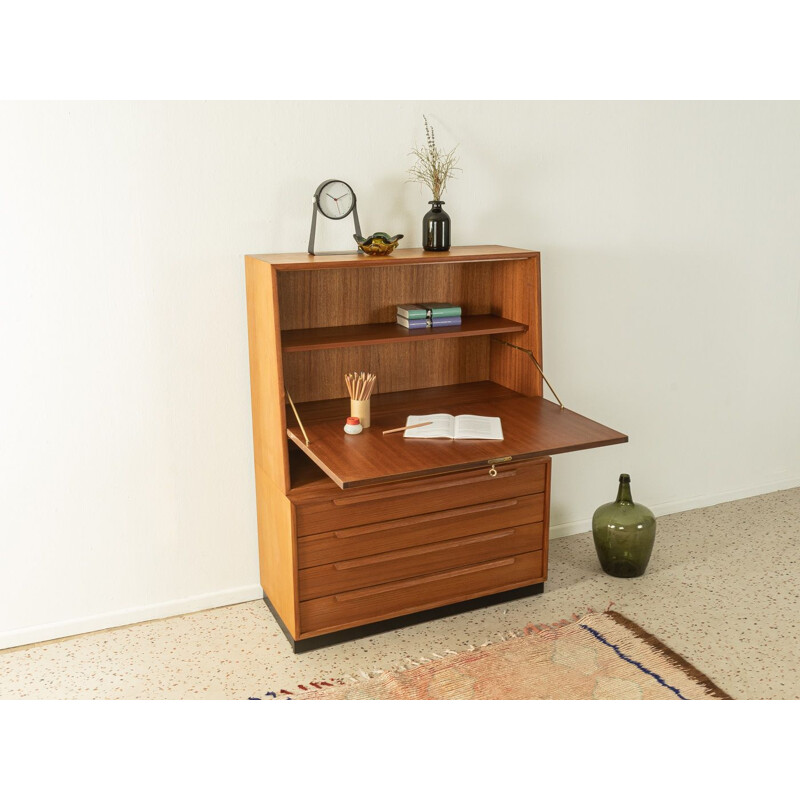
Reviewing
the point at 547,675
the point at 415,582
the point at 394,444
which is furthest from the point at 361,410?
the point at 547,675

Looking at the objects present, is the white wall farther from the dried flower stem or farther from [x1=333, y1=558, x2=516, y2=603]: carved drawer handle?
[x1=333, y1=558, x2=516, y2=603]: carved drawer handle

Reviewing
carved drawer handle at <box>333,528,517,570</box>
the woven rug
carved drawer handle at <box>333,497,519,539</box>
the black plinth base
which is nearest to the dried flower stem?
carved drawer handle at <box>333,497,519,539</box>

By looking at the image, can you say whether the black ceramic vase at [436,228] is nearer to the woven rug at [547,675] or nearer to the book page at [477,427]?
the book page at [477,427]

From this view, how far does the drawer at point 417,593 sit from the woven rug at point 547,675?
22cm

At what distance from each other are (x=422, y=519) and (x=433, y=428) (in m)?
0.34

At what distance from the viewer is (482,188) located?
10.8 feet

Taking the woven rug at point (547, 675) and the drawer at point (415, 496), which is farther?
the drawer at point (415, 496)

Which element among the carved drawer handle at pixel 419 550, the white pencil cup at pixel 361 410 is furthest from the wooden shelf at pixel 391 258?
the carved drawer handle at pixel 419 550

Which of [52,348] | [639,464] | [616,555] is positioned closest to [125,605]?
[52,348]

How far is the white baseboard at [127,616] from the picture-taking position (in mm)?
2967

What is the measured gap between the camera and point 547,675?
276 cm

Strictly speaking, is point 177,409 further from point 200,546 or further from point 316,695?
point 316,695

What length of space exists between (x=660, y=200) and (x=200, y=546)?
241 cm

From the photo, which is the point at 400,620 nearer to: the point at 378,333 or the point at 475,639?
the point at 475,639
